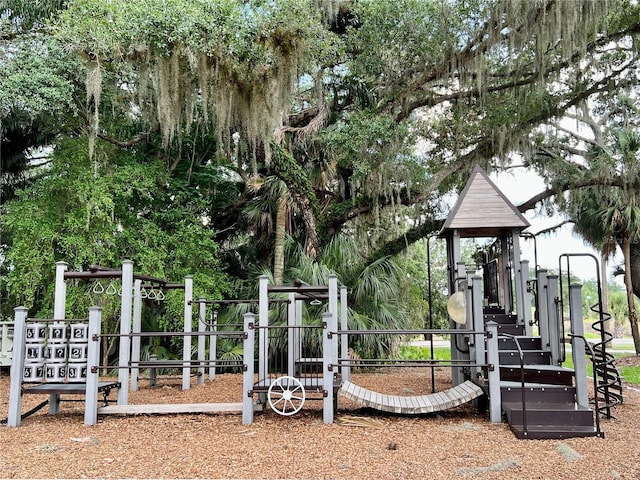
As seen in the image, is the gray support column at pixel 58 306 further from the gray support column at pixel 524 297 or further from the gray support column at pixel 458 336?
the gray support column at pixel 524 297

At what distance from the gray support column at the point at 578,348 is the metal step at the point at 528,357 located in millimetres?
861

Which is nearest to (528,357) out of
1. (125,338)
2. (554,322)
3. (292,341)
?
(554,322)

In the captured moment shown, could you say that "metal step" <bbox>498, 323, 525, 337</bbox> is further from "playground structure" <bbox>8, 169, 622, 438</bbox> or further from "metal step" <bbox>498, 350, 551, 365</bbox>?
"metal step" <bbox>498, 350, 551, 365</bbox>

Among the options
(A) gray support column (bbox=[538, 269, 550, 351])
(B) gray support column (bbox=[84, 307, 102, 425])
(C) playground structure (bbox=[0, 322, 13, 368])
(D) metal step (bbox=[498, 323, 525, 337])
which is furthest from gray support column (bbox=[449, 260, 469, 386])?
(C) playground structure (bbox=[0, 322, 13, 368])

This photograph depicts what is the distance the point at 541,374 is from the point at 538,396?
39 centimetres

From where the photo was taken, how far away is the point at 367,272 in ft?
38.3

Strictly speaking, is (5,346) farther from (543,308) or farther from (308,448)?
(543,308)

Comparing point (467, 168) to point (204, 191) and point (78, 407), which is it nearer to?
point (204, 191)

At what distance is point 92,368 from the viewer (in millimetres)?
5652

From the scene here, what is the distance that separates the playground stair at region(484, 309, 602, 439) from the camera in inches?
191

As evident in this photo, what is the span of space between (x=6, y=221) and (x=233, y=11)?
6.39m

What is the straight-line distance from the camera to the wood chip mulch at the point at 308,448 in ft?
12.4

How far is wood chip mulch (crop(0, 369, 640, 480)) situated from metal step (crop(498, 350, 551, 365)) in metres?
0.77

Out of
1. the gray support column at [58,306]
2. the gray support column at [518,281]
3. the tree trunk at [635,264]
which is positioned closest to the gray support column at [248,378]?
the gray support column at [58,306]
